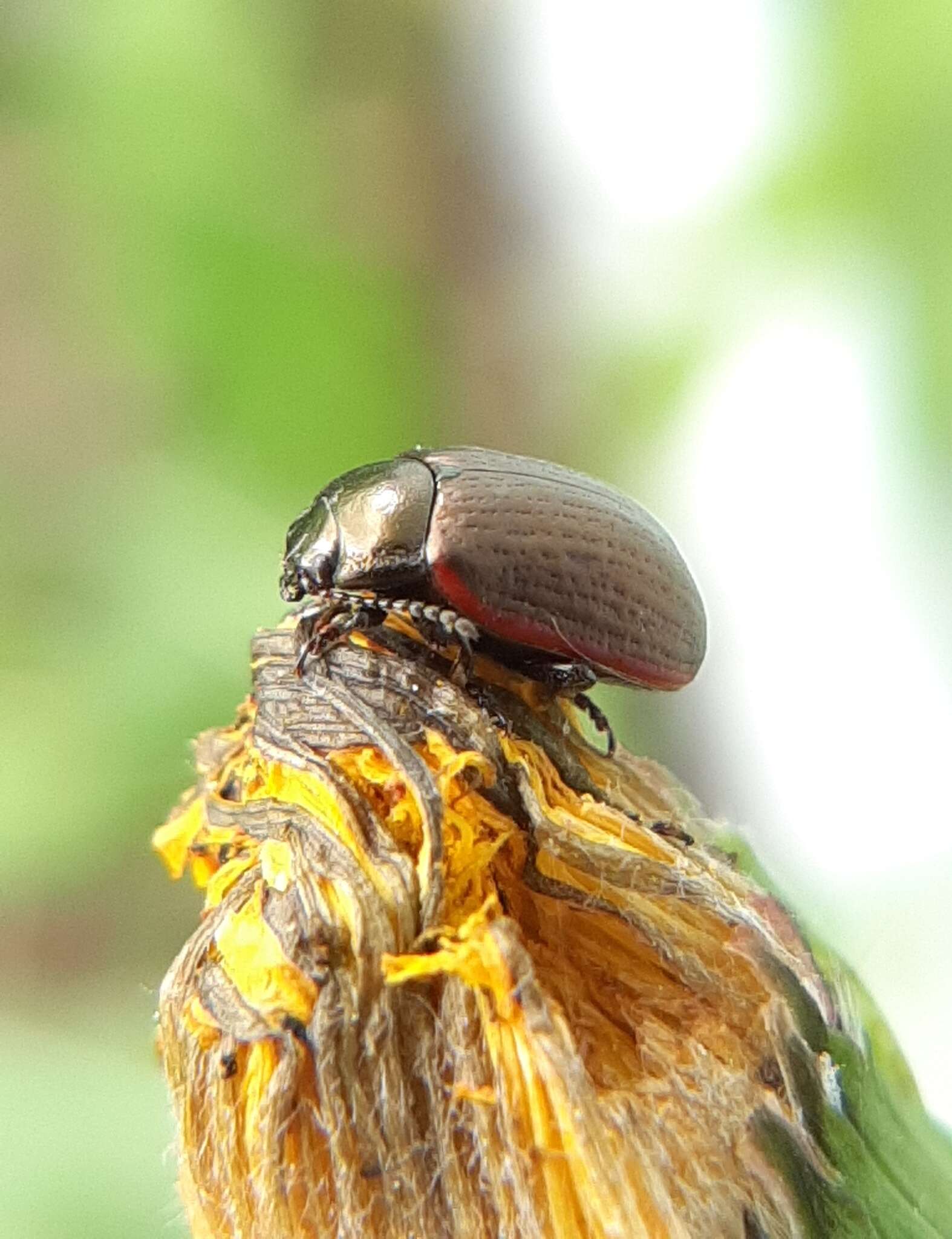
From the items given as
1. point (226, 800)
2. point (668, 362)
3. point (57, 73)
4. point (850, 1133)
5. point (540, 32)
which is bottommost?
point (226, 800)

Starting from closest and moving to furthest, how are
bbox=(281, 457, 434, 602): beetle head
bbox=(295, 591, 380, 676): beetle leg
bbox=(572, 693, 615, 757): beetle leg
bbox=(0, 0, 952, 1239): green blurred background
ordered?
bbox=(295, 591, 380, 676): beetle leg → bbox=(572, 693, 615, 757): beetle leg → bbox=(281, 457, 434, 602): beetle head → bbox=(0, 0, 952, 1239): green blurred background

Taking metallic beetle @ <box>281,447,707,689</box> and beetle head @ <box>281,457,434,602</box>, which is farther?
beetle head @ <box>281,457,434,602</box>

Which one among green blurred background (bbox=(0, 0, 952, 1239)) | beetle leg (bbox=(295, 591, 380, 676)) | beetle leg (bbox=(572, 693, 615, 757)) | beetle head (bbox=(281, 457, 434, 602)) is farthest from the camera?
green blurred background (bbox=(0, 0, 952, 1239))

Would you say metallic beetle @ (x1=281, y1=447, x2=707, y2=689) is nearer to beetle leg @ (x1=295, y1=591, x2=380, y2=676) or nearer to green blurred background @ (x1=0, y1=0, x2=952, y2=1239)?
beetle leg @ (x1=295, y1=591, x2=380, y2=676)

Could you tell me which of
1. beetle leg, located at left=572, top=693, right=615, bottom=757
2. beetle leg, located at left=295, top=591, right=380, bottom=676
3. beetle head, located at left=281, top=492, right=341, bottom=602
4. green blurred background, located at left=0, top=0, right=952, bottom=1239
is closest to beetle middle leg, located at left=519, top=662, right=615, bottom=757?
beetle leg, located at left=572, top=693, right=615, bottom=757

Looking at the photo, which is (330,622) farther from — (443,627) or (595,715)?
(595,715)

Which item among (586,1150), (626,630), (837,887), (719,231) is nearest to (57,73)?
(719,231)

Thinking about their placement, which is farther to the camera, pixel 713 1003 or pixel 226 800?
pixel 226 800

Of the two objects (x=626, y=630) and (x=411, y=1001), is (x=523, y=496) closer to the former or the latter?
(x=626, y=630)
